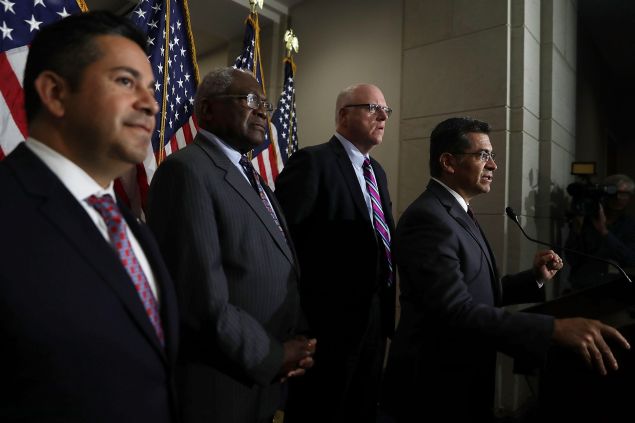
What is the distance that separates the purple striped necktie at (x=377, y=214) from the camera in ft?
6.76

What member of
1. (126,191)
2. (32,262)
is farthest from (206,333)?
(126,191)

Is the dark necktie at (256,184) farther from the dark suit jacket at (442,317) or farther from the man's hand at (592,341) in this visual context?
the man's hand at (592,341)

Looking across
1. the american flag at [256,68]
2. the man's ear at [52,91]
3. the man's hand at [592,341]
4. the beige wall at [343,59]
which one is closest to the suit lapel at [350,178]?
the man's hand at [592,341]

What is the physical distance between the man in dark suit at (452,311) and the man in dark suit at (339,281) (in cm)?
25

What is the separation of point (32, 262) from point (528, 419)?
3085 millimetres

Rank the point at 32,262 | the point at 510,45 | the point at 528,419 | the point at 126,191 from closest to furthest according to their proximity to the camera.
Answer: the point at 32,262
the point at 126,191
the point at 528,419
the point at 510,45

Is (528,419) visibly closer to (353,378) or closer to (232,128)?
(353,378)

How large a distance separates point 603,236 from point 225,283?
9.68 feet

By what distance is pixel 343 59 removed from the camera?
4.20 m

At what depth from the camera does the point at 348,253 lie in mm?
2012

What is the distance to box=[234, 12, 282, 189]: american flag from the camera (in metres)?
3.31

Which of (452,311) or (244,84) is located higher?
(244,84)

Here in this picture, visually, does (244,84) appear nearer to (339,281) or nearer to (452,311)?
(339,281)

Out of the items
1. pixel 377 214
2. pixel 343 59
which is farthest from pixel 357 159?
pixel 343 59
